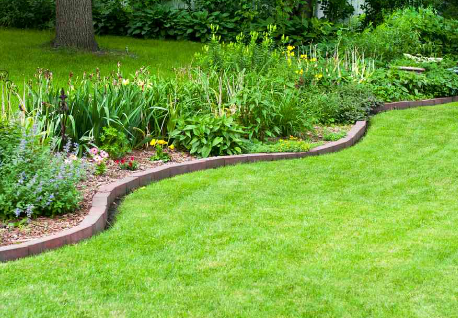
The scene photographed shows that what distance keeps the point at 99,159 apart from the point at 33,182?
1.32m

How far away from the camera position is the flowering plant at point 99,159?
6.64 m

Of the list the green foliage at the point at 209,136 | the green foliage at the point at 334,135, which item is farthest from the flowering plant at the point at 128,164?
the green foliage at the point at 334,135

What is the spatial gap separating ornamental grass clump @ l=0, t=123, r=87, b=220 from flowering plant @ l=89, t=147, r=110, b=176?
2.02 feet

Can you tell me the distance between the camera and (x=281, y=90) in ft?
30.5

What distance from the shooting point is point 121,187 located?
6367 mm

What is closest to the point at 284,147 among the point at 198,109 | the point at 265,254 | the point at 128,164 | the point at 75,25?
the point at 198,109

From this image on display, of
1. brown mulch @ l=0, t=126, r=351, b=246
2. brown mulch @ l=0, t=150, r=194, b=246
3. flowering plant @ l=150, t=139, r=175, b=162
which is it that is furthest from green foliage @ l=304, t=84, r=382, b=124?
brown mulch @ l=0, t=150, r=194, b=246

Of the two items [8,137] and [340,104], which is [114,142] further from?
[340,104]

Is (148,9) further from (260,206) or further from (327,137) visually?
(260,206)

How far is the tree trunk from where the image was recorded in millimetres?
13953

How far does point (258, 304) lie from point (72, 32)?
439 inches

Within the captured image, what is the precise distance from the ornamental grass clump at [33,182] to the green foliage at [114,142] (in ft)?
3.73

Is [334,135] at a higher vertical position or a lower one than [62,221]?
higher

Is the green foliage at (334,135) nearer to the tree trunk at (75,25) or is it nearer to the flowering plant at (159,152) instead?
the flowering plant at (159,152)
